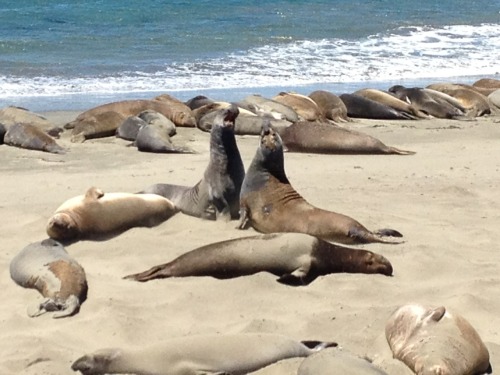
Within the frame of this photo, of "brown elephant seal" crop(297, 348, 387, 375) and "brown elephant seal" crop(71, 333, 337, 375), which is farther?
"brown elephant seal" crop(71, 333, 337, 375)

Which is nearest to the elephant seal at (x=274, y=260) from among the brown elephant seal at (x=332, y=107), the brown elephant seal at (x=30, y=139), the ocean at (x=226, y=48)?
the brown elephant seal at (x=30, y=139)

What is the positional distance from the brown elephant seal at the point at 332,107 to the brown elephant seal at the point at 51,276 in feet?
21.9

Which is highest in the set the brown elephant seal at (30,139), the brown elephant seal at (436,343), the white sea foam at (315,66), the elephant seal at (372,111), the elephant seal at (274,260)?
the brown elephant seal at (436,343)

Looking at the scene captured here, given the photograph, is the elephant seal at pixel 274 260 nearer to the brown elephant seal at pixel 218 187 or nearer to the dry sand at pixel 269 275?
the dry sand at pixel 269 275

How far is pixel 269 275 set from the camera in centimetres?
521

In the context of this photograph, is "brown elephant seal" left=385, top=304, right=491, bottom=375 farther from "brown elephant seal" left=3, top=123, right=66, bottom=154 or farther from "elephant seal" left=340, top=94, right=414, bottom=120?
"elephant seal" left=340, top=94, right=414, bottom=120

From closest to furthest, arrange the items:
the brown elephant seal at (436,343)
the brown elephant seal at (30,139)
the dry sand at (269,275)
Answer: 1. the brown elephant seal at (436,343)
2. the dry sand at (269,275)
3. the brown elephant seal at (30,139)

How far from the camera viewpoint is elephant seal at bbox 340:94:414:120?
12.1 meters

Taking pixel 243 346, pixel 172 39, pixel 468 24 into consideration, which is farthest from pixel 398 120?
pixel 468 24

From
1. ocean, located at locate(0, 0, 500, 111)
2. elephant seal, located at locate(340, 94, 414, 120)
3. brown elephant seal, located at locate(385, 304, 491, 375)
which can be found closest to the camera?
brown elephant seal, located at locate(385, 304, 491, 375)

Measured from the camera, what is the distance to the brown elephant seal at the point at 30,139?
9.55 meters

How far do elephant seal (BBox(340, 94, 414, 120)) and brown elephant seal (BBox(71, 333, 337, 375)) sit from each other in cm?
835

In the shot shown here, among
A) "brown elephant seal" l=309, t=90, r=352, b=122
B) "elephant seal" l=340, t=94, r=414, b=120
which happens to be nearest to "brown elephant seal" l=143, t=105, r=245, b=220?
"brown elephant seal" l=309, t=90, r=352, b=122

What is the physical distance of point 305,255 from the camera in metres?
5.22
